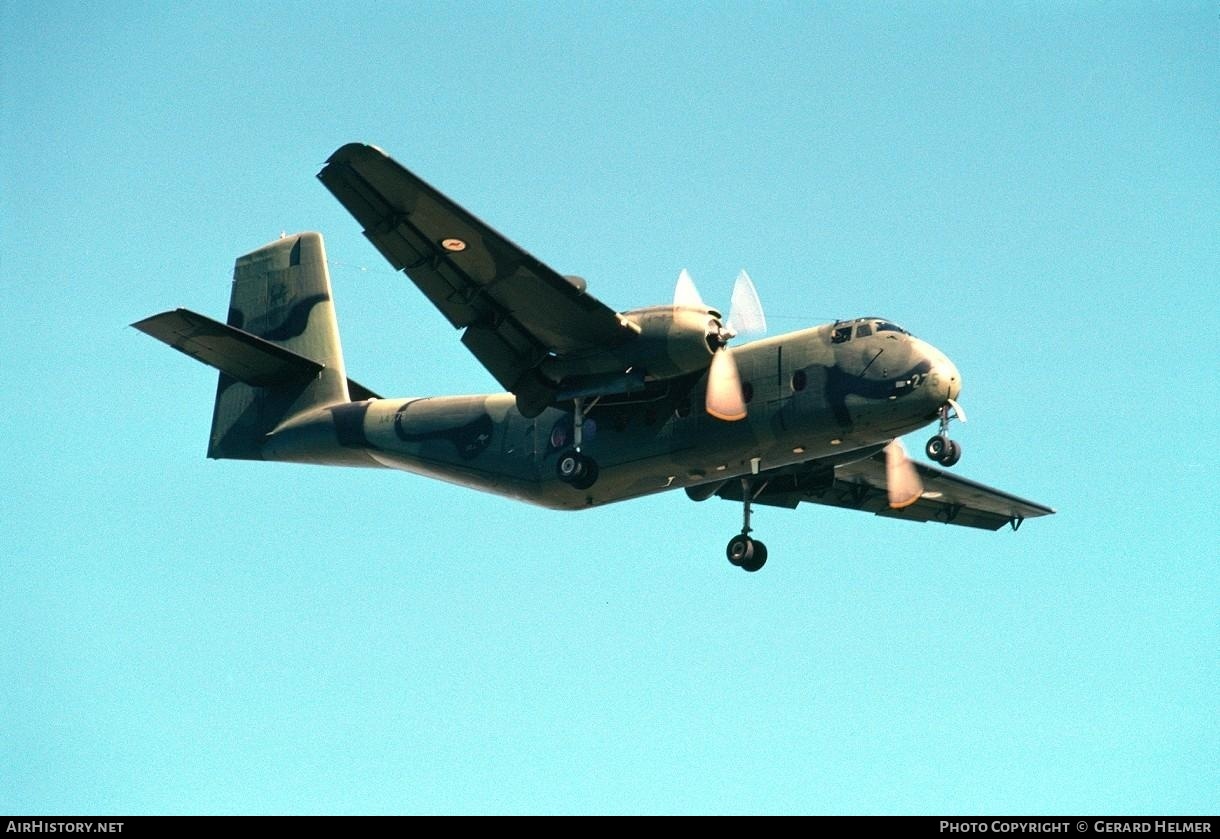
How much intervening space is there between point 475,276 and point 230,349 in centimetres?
682

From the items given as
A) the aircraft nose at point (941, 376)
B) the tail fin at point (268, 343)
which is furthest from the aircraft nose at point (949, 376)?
the tail fin at point (268, 343)

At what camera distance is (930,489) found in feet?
104

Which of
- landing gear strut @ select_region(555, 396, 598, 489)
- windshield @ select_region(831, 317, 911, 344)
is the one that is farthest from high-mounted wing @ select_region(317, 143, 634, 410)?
windshield @ select_region(831, 317, 911, 344)

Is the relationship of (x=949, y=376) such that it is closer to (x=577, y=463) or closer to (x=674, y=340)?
(x=674, y=340)

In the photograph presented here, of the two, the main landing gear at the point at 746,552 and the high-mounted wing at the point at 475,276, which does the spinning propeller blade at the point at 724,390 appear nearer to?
the high-mounted wing at the point at 475,276

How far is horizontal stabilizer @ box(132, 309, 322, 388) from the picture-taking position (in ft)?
92.2

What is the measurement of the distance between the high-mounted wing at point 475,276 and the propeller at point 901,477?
7.20 metres

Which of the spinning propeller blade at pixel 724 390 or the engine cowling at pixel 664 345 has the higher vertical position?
the engine cowling at pixel 664 345

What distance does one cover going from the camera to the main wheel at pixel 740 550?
2873 centimetres

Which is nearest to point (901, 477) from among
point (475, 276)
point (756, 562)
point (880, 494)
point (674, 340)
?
point (880, 494)

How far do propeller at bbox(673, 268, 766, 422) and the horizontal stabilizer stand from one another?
903 centimetres
